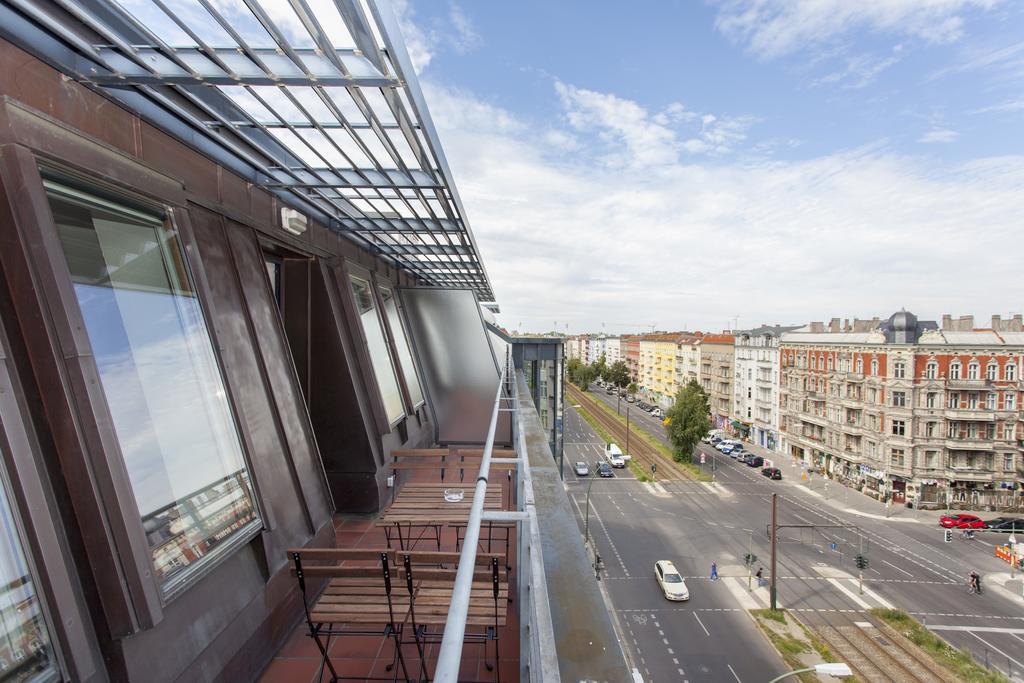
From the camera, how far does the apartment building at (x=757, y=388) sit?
164 ft

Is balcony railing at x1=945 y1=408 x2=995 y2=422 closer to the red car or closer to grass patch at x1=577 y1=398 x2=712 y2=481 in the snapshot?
the red car

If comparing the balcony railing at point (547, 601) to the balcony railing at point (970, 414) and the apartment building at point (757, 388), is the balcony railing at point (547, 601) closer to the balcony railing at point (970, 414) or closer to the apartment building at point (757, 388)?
the balcony railing at point (970, 414)

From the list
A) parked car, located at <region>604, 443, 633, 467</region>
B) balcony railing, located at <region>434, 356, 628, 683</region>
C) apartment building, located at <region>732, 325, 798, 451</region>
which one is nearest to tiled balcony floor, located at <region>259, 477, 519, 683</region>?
balcony railing, located at <region>434, 356, 628, 683</region>

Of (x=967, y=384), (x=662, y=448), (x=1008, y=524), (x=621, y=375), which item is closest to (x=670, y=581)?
(x=1008, y=524)

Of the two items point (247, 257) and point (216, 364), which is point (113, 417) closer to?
point (216, 364)

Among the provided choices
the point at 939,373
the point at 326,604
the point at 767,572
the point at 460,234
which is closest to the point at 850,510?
the point at 939,373

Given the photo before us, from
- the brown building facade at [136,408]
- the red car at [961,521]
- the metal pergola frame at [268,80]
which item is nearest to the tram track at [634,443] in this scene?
the red car at [961,521]

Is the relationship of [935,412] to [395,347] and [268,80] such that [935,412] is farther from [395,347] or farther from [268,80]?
[268,80]

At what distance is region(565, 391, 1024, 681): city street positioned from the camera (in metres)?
18.9

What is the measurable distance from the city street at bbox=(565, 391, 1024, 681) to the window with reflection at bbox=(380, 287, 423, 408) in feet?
44.5

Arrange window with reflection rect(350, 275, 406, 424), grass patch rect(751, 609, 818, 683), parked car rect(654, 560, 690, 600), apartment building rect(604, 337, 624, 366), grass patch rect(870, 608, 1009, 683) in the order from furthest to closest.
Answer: apartment building rect(604, 337, 624, 366) → parked car rect(654, 560, 690, 600) → grass patch rect(751, 609, 818, 683) → grass patch rect(870, 608, 1009, 683) → window with reflection rect(350, 275, 406, 424)

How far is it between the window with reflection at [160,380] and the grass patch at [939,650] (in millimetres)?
23867

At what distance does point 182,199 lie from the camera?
452 cm

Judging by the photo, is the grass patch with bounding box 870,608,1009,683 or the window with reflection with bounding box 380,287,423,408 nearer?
the window with reflection with bounding box 380,287,423,408
